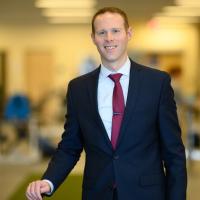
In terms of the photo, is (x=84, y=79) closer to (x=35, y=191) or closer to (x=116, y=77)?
(x=116, y=77)

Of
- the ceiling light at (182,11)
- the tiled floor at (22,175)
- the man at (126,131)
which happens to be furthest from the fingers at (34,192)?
the ceiling light at (182,11)

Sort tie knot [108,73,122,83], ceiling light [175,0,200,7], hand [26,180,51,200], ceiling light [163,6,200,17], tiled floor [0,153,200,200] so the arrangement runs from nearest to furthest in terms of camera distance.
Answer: hand [26,180,51,200] < tie knot [108,73,122,83] < tiled floor [0,153,200,200] < ceiling light [175,0,200,7] < ceiling light [163,6,200,17]

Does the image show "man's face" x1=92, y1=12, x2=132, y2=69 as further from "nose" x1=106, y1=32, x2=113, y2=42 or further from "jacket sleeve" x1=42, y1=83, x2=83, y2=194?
"jacket sleeve" x1=42, y1=83, x2=83, y2=194

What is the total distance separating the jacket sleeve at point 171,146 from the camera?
170 cm

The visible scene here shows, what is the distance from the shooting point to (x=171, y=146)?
5.62ft

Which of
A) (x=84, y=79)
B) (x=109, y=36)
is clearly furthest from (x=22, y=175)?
(x=109, y=36)

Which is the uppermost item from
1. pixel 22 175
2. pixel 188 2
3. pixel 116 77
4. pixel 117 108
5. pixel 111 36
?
pixel 188 2

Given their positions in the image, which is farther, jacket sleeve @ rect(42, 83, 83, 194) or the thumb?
jacket sleeve @ rect(42, 83, 83, 194)

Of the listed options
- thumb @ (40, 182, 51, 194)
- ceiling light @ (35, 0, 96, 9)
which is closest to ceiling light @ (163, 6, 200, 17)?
ceiling light @ (35, 0, 96, 9)

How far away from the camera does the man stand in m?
1.70

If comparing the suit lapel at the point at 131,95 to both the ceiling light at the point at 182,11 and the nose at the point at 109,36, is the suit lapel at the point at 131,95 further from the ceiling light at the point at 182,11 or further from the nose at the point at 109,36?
the ceiling light at the point at 182,11

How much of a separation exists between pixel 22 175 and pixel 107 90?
4.74 metres

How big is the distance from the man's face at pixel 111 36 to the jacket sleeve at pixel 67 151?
25 centimetres

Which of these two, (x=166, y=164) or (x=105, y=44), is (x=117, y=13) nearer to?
(x=105, y=44)
